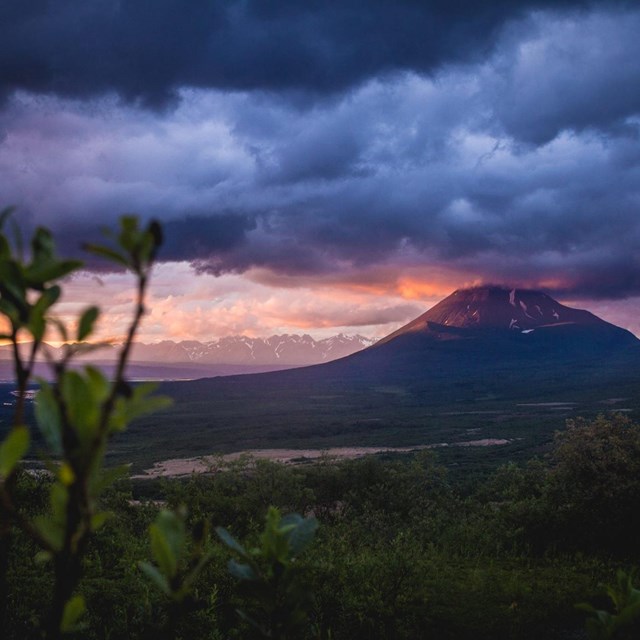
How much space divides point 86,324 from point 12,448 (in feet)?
0.83

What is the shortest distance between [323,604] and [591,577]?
594 centimetres

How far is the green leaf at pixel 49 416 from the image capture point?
3.29 ft

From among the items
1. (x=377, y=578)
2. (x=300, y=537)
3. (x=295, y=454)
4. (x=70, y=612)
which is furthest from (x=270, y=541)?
(x=295, y=454)

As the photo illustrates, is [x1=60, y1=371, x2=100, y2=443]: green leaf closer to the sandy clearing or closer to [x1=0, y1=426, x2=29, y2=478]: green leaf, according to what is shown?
[x1=0, y1=426, x2=29, y2=478]: green leaf

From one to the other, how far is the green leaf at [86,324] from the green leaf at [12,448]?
19cm

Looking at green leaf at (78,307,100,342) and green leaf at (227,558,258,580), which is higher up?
green leaf at (78,307,100,342)

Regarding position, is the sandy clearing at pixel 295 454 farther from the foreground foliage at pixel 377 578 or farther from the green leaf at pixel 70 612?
the green leaf at pixel 70 612

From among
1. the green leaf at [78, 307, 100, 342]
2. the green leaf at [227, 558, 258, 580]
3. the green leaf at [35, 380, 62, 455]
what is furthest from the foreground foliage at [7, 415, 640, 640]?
the green leaf at [78, 307, 100, 342]

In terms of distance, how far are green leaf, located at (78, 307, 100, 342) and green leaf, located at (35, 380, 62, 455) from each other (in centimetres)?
11

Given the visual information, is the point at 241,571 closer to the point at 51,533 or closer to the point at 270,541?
the point at 270,541

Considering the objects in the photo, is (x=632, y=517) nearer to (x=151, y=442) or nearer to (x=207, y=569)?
(x=207, y=569)

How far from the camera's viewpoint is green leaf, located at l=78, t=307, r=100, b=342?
107 centimetres

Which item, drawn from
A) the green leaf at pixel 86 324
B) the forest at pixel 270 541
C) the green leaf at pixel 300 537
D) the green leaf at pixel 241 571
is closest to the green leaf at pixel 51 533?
the forest at pixel 270 541

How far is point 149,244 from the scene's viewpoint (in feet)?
3.21
